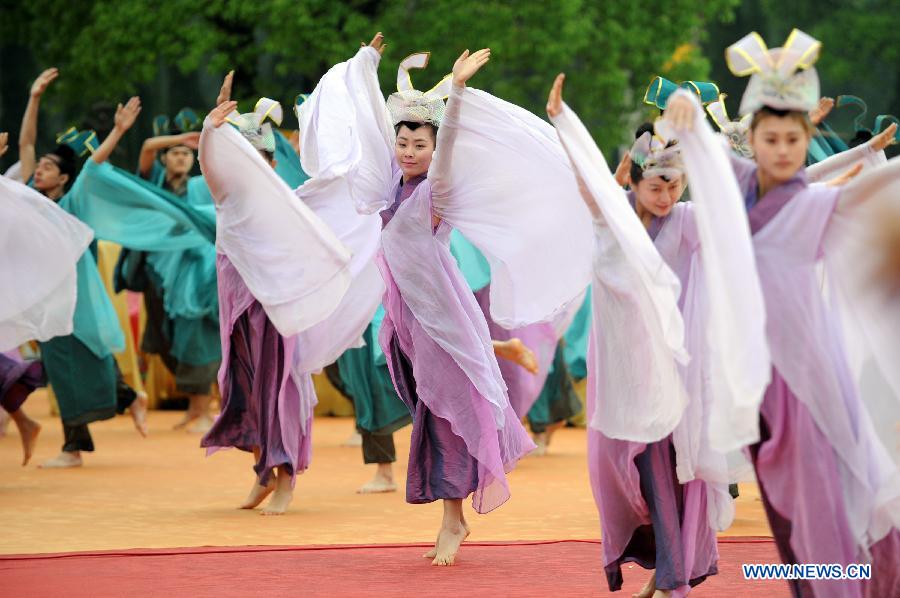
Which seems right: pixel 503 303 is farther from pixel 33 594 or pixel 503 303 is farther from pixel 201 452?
pixel 201 452

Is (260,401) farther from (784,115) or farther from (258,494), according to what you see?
(784,115)

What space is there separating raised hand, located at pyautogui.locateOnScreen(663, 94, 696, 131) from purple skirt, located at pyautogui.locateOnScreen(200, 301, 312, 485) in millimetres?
3617

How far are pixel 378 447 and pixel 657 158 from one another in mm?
3683

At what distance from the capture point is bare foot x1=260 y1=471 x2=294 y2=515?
26.5 ft

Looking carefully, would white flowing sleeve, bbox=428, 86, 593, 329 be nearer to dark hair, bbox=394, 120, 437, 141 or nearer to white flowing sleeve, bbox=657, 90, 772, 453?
dark hair, bbox=394, 120, 437, 141

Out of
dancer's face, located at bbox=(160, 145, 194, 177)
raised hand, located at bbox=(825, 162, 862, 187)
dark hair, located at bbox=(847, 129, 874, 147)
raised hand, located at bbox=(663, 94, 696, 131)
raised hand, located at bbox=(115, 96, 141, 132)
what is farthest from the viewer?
dancer's face, located at bbox=(160, 145, 194, 177)

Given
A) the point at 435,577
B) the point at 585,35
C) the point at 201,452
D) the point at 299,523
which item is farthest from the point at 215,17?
the point at 435,577

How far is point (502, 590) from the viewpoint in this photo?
5957 millimetres

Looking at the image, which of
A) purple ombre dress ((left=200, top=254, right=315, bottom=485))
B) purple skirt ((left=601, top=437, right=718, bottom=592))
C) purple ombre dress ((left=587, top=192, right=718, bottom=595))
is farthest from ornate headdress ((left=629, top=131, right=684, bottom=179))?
purple ombre dress ((left=200, top=254, right=315, bottom=485))

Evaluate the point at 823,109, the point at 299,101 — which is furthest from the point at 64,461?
the point at 823,109

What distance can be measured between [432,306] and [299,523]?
5.34ft

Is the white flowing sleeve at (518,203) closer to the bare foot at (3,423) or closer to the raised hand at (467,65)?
the raised hand at (467,65)

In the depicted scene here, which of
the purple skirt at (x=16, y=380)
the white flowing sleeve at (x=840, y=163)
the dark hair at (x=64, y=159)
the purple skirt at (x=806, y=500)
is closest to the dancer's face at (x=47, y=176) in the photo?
the dark hair at (x=64, y=159)

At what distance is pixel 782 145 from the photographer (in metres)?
4.83
